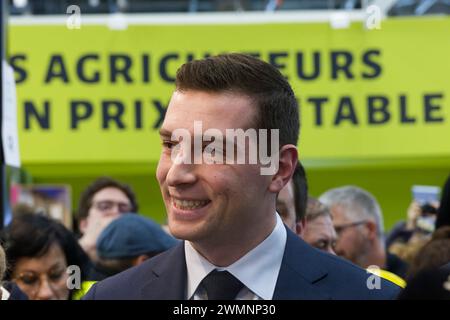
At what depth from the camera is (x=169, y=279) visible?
1.27 m

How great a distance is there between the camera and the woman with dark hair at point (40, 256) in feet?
8.25

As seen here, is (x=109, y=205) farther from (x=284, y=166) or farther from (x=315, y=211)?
(x=284, y=166)

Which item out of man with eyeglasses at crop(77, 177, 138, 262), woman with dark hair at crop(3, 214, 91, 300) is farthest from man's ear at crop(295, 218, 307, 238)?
man with eyeglasses at crop(77, 177, 138, 262)

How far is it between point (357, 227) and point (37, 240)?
157 centimetres

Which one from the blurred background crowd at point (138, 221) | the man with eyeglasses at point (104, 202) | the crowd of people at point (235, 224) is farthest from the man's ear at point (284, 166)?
the man with eyeglasses at point (104, 202)

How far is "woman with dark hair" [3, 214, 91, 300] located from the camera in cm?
252

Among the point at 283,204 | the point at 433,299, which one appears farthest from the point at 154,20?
the point at 433,299

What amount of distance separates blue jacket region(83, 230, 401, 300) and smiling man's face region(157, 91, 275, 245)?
0.11 meters

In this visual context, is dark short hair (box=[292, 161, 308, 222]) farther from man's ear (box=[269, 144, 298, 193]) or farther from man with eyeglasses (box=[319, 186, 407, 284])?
man with eyeglasses (box=[319, 186, 407, 284])

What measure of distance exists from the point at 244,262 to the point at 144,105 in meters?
3.22

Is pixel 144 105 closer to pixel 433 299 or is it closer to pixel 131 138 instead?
pixel 131 138

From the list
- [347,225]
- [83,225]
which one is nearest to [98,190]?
[83,225]

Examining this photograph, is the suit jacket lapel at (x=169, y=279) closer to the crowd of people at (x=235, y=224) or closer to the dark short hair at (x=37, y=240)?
the crowd of people at (x=235, y=224)
